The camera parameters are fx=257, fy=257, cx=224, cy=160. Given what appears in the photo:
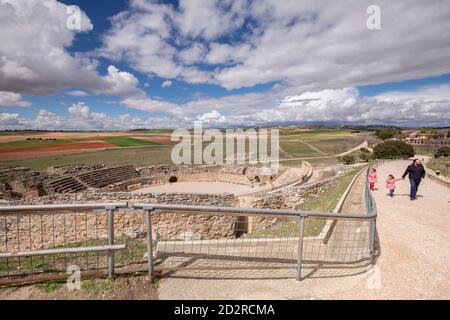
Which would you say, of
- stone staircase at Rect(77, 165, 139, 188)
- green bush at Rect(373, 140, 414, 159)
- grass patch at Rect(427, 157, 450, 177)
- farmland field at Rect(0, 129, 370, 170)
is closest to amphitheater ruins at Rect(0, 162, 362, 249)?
stone staircase at Rect(77, 165, 139, 188)

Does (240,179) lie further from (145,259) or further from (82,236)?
(145,259)

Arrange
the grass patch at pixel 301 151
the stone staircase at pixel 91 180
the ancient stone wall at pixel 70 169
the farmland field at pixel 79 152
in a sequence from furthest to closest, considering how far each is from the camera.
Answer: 1. the grass patch at pixel 301 151
2. the farmland field at pixel 79 152
3. the ancient stone wall at pixel 70 169
4. the stone staircase at pixel 91 180

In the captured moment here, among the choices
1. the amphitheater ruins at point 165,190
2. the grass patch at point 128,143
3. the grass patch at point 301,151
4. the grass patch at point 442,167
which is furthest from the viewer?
the grass patch at point 128,143

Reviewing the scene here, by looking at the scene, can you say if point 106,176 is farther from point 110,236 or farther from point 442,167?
point 442,167

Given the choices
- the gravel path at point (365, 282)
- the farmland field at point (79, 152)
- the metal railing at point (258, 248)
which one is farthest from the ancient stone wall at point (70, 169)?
the gravel path at point (365, 282)

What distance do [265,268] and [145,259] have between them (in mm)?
2048

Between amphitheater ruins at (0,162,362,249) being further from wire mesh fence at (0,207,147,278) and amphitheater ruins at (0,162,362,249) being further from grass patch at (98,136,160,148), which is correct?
grass patch at (98,136,160,148)

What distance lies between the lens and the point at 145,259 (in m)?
4.44

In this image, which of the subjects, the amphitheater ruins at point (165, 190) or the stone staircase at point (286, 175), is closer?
the amphitheater ruins at point (165, 190)

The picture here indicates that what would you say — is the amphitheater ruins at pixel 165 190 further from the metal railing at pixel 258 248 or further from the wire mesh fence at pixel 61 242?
the metal railing at pixel 258 248

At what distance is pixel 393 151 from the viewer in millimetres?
40656

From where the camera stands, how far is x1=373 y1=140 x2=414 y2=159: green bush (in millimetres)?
40125

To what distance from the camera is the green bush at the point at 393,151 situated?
132 feet
